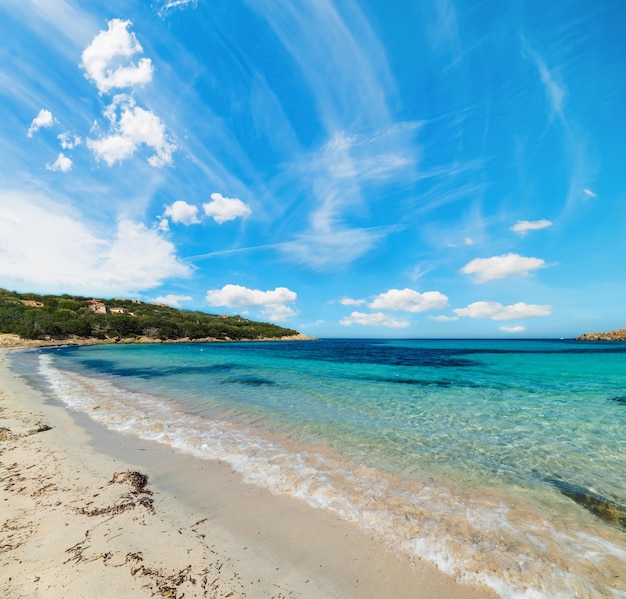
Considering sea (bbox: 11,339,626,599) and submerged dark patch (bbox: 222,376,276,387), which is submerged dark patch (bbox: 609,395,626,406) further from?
submerged dark patch (bbox: 222,376,276,387)

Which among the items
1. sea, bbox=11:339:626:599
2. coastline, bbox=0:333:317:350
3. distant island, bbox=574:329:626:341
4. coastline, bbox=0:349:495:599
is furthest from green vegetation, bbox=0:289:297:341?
distant island, bbox=574:329:626:341

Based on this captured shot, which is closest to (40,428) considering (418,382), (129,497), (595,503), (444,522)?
(129,497)

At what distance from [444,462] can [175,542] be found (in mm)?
6286

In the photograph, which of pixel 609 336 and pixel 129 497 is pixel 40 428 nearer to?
pixel 129 497

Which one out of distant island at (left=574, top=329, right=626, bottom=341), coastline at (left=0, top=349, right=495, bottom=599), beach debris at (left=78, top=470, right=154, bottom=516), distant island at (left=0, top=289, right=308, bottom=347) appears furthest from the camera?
distant island at (left=574, top=329, right=626, bottom=341)

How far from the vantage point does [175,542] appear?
→ 4156 mm

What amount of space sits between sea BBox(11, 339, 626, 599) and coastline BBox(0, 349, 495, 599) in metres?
0.54

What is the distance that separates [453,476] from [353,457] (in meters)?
2.35

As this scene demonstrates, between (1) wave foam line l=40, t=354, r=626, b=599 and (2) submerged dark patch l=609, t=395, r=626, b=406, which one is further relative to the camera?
(2) submerged dark patch l=609, t=395, r=626, b=406

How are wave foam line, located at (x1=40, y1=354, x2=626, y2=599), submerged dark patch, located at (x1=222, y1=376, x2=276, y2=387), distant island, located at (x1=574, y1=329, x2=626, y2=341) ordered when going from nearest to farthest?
wave foam line, located at (x1=40, y1=354, x2=626, y2=599), submerged dark patch, located at (x1=222, y1=376, x2=276, y2=387), distant island, located at (x1=574, y1=329, x2=626, y2=341)

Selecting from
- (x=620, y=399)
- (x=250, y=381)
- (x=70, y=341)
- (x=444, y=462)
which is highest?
(x=620, y=399)

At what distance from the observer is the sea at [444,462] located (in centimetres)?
423

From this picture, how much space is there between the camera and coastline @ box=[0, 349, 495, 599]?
11.2 ft

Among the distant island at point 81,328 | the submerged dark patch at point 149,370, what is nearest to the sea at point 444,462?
the submerged dark patch at point 149,370
